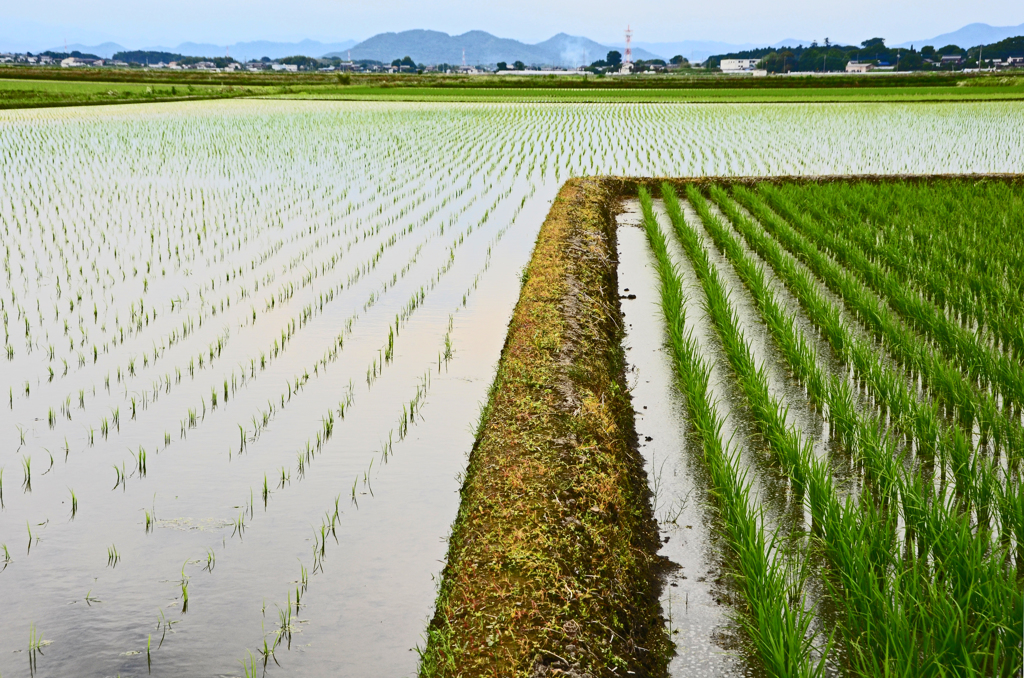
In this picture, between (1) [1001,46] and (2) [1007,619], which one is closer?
(2) [1007,619]

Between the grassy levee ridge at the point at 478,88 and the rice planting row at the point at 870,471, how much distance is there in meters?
26.8

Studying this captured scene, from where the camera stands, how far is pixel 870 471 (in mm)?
3023

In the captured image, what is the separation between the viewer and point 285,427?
3527 mm

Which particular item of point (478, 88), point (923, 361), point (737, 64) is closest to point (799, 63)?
point (737, 64)

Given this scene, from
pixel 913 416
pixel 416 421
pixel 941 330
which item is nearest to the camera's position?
pixel 913 416

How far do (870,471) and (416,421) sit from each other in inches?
73.6

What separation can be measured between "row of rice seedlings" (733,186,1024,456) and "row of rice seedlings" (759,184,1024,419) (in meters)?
0.08

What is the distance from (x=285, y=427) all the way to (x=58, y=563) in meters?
1.16

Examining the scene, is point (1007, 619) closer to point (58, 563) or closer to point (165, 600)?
point (165, 600)

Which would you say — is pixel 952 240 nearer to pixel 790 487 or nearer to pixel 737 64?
pixel 790 487

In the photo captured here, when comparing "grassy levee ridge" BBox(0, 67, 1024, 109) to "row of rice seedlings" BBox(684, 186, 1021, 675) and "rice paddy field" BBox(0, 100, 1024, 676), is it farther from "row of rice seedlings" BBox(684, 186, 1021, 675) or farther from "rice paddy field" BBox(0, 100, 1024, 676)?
"row of rice seedlings" BBox(684, 186, 1021, 675)

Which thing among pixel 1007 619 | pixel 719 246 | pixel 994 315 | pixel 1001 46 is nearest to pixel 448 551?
pixel 1007 619

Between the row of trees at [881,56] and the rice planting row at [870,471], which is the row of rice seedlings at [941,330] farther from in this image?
the row of trees at [881,56]

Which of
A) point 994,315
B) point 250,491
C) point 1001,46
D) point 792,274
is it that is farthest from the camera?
point 1001,46
